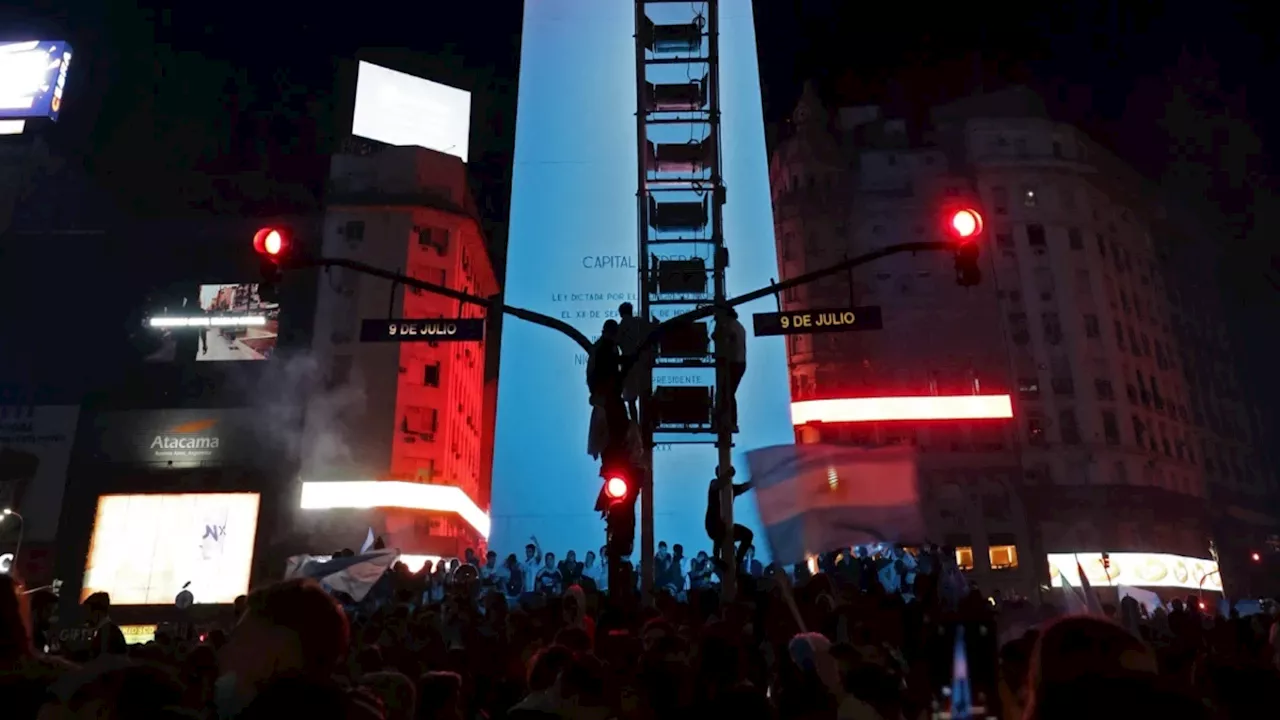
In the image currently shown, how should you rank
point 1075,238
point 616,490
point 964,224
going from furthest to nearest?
point 1075,238, point 964,224, point 616,490

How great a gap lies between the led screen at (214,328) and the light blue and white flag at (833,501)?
148 ft

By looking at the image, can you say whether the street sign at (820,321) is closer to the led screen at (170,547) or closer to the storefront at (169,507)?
the storefront at (169,507)

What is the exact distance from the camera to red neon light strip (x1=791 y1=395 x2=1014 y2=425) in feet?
174

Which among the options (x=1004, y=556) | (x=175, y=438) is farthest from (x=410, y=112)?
(x=1004, y=556)

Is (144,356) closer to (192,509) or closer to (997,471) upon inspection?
(192,509)

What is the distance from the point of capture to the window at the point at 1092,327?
65.3m

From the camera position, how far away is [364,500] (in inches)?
1966

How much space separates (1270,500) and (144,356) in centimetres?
8750

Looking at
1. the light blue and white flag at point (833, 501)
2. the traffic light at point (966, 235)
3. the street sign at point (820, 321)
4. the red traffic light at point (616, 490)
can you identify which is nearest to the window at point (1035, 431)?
the light blue and white flag at point (833, 501)

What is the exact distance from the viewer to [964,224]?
33.8 feet

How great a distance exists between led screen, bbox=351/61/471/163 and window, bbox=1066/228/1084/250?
4534 cm

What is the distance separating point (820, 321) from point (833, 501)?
12.3 ft

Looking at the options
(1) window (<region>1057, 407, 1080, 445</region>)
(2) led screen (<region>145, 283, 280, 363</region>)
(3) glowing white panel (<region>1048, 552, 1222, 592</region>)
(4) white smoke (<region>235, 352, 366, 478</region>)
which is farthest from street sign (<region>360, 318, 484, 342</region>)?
(1) window (<region>1057, 407, 1080, 445</region>)

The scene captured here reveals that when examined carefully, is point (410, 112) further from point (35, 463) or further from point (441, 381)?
point (35, 463)
